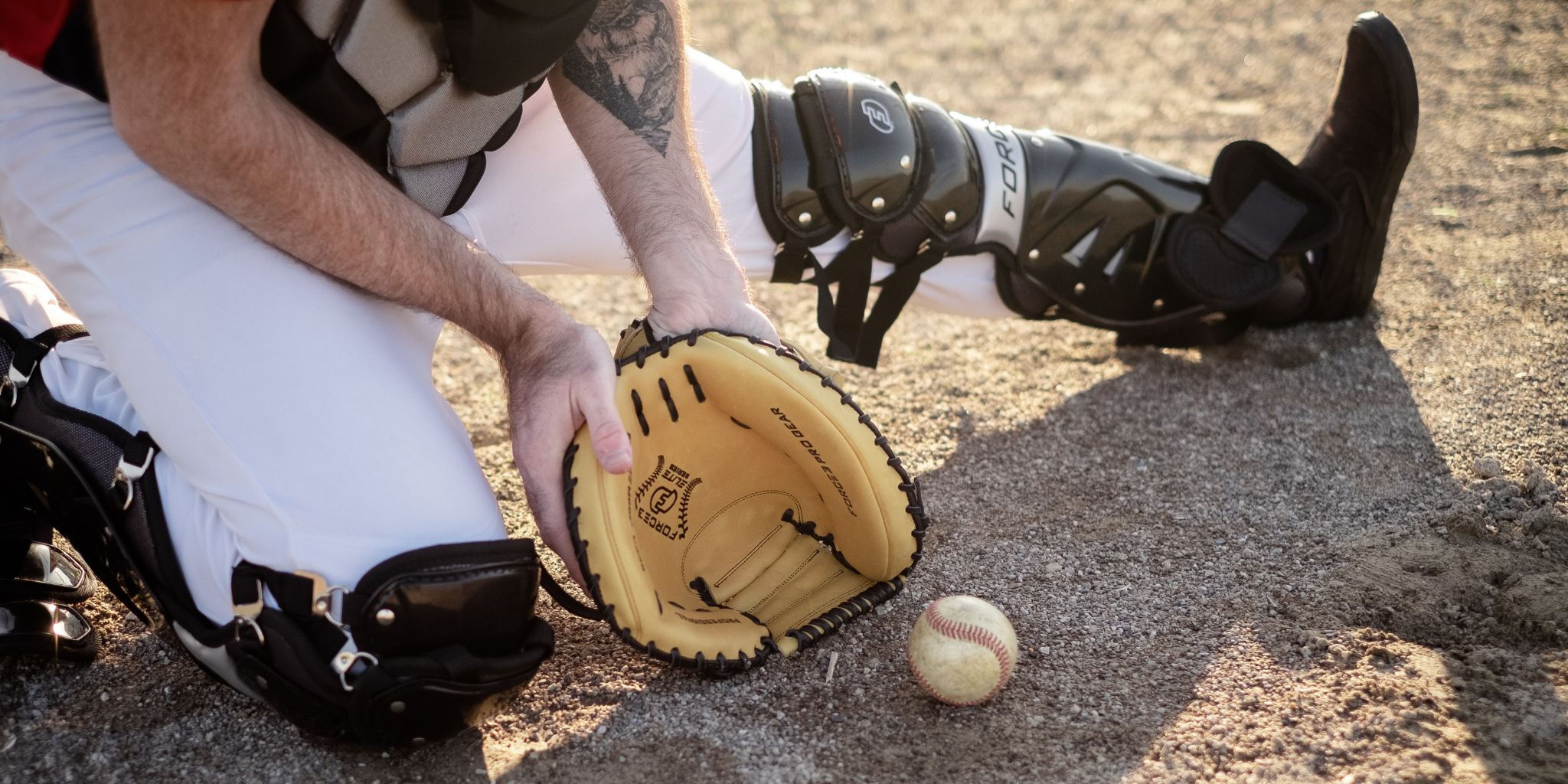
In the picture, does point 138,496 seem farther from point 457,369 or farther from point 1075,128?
point 1075,128

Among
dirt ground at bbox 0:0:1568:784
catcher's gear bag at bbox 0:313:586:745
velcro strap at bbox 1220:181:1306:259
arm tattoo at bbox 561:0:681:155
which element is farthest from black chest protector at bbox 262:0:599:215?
velcro strap at bbox 1220:181:1306:259

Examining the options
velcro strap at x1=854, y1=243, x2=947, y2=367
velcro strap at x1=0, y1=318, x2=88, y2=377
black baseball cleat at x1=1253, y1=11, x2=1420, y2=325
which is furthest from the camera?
black baseball cleat at x1=1253, y1=11, x2=1420, y2=325

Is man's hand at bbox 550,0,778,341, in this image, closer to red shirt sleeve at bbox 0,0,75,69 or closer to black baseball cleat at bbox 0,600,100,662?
red shirt sleeve at bbox 0,0,75,69

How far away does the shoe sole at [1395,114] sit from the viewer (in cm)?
218

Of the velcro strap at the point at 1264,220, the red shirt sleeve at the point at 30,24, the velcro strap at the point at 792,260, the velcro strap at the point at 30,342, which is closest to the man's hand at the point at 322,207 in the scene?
the red shirt sleeve at the point at 30,24

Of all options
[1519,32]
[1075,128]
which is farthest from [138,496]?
[1519,32]

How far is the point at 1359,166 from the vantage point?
2.25 m

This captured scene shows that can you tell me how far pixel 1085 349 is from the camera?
2.53 meters

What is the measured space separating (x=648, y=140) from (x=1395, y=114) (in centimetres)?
160

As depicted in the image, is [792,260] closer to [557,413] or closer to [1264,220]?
[557,413]

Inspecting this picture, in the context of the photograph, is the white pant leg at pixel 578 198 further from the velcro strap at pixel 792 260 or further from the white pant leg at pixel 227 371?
the white pant leg at pixel 227 371

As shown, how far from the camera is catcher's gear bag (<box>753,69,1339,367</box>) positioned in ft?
6.50

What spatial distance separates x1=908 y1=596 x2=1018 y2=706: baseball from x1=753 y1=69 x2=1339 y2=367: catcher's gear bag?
75cm

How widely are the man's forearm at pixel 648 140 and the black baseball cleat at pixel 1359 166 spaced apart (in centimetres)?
140
